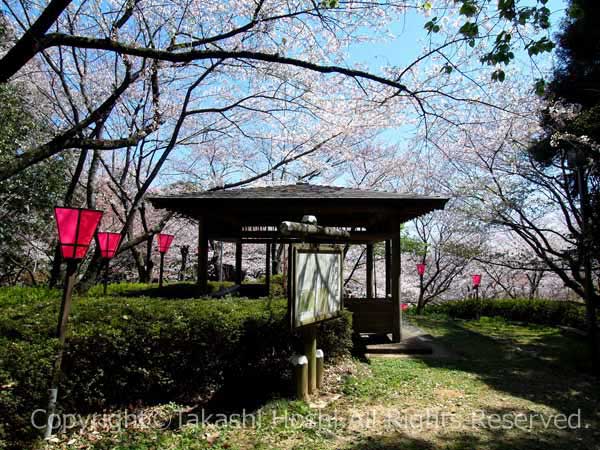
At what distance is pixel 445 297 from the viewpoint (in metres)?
22.5

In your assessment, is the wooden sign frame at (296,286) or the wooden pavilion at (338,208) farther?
the wooden pavilion at (338,208)

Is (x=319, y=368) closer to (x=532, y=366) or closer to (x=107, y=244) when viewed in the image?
(x=532, y=366)

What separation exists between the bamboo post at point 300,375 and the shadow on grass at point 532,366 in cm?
279

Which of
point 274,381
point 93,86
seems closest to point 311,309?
point 274,381

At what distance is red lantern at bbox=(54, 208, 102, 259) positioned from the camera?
12.0ft

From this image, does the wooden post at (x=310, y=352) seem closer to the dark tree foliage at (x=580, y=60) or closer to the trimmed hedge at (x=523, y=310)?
the dark tree foliage at (x=580, y=60)

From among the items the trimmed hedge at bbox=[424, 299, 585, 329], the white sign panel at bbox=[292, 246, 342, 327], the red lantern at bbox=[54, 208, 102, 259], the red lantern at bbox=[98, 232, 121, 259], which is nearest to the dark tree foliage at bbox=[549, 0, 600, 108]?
the trimmed hedge at bbox=[424, 299, 585, 329]

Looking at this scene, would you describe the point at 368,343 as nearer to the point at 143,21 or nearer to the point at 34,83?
the point at 143,21

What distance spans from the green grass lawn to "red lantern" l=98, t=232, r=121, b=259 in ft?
14.7

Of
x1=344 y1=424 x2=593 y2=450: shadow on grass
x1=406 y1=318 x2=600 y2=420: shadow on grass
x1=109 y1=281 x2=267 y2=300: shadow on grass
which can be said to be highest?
x1=109 y1=281 x2=267 y2=300: shadow on grass

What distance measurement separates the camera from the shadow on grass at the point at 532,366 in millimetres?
5068

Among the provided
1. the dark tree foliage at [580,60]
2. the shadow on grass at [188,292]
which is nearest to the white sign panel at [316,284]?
the shadow on grass at [188,292]

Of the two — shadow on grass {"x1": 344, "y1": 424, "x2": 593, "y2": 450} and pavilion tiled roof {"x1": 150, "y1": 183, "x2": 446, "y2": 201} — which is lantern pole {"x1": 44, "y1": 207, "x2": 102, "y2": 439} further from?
pavilion tiled roof {"x1": 150, "y1": 183, "x2": 446, "y2": 201}

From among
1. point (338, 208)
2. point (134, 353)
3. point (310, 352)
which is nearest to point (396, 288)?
point (338, 208)
